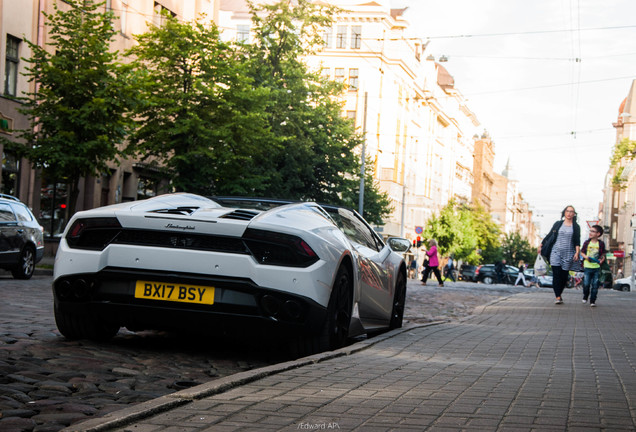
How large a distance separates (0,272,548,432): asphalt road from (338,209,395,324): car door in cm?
128

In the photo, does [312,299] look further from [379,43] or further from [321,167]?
[379,43]

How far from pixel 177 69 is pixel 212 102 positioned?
1680mm

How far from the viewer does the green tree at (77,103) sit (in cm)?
2473

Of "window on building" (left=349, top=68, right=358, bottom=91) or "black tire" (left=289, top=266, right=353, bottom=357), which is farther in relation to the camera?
"window on building" (left=349, top=68, right=358, bottom=91)

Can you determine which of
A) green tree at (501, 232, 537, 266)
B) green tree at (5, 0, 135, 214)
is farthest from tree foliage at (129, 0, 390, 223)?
green tree at (501, 232, 537, 266)

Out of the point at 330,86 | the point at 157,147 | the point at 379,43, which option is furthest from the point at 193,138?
the point at 379,43

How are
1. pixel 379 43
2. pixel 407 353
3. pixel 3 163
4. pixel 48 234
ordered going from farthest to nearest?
pixel 379 43 < pixel 48 234 < pixel 3 163 < pixel 407 353

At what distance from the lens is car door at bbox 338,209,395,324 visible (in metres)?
8.77

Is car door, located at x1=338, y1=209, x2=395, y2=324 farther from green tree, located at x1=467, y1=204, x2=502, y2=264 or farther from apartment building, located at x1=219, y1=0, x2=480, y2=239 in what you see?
green tree, located at x1=467, y1=204, x2=502, y2=264

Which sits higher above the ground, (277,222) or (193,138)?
(193,138)

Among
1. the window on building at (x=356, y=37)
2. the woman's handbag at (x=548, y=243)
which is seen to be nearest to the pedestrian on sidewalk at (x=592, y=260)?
the woman's handbag at (x=548, y=243)

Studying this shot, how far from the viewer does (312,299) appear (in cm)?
689

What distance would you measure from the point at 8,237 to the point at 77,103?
767cm

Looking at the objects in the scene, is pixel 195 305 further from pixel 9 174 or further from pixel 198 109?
pixel 9 174
